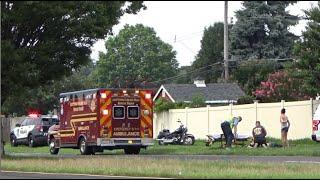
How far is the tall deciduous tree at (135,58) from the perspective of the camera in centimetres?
9644

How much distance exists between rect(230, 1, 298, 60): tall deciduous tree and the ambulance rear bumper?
122 feet

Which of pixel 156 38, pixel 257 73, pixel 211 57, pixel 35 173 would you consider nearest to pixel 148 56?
pixel 156 38

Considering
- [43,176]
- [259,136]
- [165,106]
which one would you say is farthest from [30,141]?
[43,176]

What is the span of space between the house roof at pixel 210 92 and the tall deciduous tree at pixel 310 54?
971 inches

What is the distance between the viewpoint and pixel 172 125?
45.9m

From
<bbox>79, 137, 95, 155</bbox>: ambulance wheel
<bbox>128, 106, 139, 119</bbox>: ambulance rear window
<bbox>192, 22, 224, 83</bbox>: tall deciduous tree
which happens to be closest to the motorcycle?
<bbox>128, 106, 139, 119</bbox>: ambulance rear window

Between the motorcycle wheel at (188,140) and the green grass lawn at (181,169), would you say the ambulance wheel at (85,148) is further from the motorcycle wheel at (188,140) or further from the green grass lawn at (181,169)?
the green grass lawn at (181,169)

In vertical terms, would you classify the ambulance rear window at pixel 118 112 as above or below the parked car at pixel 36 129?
above

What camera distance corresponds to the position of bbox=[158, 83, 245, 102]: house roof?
198 ft

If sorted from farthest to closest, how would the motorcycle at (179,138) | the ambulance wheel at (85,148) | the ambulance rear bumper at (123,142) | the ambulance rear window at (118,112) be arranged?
the motorcycle at (179,138) < the ambulance wheel at (85,148) < the ambulance rear window at (118,112) < the ambulance rear bumper at (123,142)

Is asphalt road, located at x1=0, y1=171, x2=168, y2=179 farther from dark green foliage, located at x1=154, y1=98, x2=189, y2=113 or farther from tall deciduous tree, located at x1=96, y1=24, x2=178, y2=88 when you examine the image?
tall deciduous tree, located at x1=96, y1=24, x2=178, y2=88

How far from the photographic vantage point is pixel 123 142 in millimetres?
30797

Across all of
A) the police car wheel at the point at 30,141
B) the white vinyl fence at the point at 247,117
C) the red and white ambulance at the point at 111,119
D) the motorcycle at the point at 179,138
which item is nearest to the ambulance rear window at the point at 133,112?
the red and white ambulance at the point at 111,119

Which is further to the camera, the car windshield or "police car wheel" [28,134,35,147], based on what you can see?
"police car wheel" [28,134,35,147]
